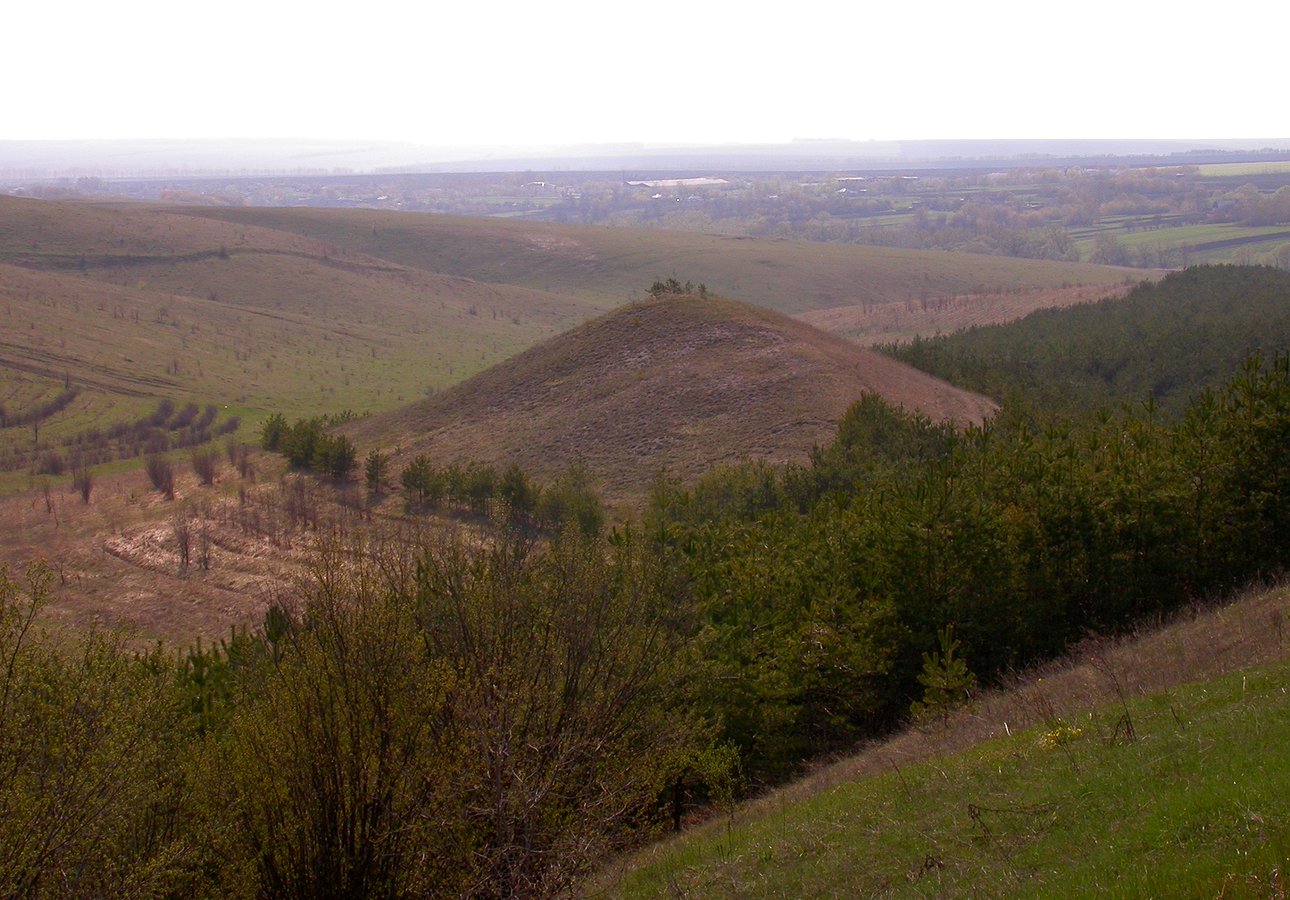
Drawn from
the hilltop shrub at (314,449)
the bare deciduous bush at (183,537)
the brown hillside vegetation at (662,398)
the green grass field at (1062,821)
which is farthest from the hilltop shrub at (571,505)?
the green grass field at (1062,821)

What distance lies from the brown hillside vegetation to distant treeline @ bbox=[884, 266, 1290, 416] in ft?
12.9

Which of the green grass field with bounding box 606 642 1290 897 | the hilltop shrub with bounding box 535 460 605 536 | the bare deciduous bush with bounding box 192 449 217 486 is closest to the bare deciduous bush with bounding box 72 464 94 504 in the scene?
the bare deciduous bush with bounding box 192 449 217 486

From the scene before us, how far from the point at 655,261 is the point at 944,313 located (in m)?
63.8

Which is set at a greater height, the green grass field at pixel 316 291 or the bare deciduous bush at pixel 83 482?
the green grass field at pixel 316 291

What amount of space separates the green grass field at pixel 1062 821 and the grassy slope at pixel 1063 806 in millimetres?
24

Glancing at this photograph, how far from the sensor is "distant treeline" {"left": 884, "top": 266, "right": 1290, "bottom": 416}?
5553 centimetres

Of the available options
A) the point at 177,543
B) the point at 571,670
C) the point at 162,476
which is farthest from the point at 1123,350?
the point at 571,670

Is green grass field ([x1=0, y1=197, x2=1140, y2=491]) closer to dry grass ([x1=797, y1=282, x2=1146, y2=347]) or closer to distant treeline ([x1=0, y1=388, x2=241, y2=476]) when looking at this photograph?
distant treeline ([x1=0, y1=388, x2=241, y2=476])

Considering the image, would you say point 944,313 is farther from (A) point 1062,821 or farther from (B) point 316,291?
(A) point 1062,821

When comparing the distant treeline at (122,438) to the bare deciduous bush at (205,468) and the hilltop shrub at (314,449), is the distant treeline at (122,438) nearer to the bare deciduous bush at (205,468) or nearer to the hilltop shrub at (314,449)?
the bare deciduous bush at (205,468)

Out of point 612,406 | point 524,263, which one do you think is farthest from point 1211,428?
point 524,263

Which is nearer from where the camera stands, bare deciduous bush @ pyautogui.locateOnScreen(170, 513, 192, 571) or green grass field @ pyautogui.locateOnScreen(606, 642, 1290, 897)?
green grass field @ pyautogui.locateOnScreen(606, 642, 1290, 897)

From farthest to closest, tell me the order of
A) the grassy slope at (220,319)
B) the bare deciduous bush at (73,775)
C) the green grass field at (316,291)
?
the green grass field at (316,291), the grassy slope at (220,319), the bare deciduous bush at (73,775)

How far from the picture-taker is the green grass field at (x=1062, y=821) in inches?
326
